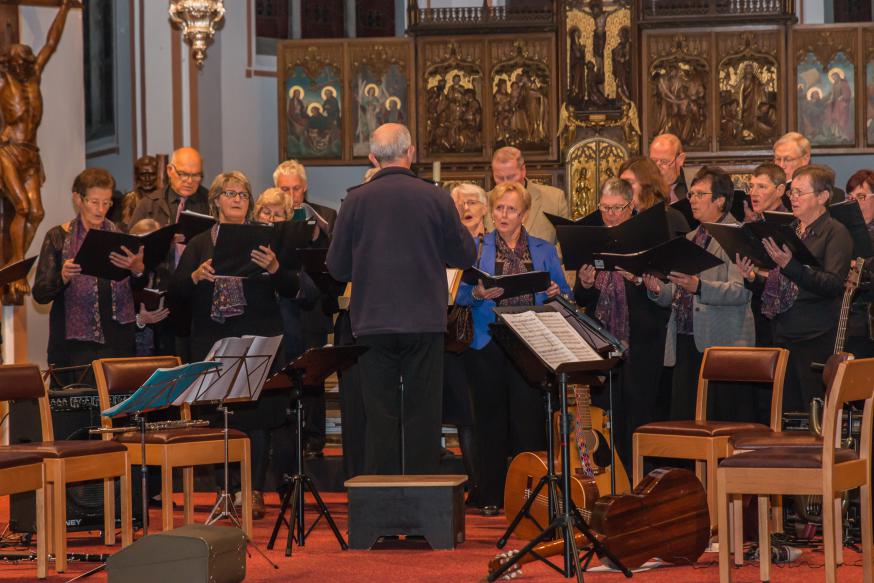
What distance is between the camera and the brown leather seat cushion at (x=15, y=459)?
515 centimetres

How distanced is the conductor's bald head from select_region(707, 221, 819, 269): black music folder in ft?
4.59

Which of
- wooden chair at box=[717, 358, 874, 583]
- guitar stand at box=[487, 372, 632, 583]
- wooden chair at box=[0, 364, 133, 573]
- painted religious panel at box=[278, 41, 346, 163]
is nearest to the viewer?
wooden chair at box=[717, 358, 874, 583]

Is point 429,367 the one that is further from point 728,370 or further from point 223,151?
point 223,151

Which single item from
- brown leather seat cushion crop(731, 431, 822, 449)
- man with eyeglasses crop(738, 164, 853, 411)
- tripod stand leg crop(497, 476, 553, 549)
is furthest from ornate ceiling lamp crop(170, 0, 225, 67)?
brown leather seat cushion crop(731, 431, 822, 449)

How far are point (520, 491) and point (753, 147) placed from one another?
7121 mm

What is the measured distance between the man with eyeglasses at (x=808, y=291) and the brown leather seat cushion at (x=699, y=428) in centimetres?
64

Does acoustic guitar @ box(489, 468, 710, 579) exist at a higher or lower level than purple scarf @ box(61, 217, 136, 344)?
lower

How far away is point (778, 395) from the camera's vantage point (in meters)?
5.70

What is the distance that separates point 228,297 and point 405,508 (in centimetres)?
166

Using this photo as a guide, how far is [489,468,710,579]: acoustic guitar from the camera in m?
5.12

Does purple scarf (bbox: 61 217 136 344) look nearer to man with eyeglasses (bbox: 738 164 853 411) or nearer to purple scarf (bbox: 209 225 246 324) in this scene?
purple scarf (bbox: 209 225 246 324)

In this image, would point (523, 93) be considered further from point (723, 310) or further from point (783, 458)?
point (783, 458)

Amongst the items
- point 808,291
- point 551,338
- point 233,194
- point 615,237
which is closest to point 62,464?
point 233,194

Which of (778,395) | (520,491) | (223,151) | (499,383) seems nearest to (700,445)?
(778,395)
